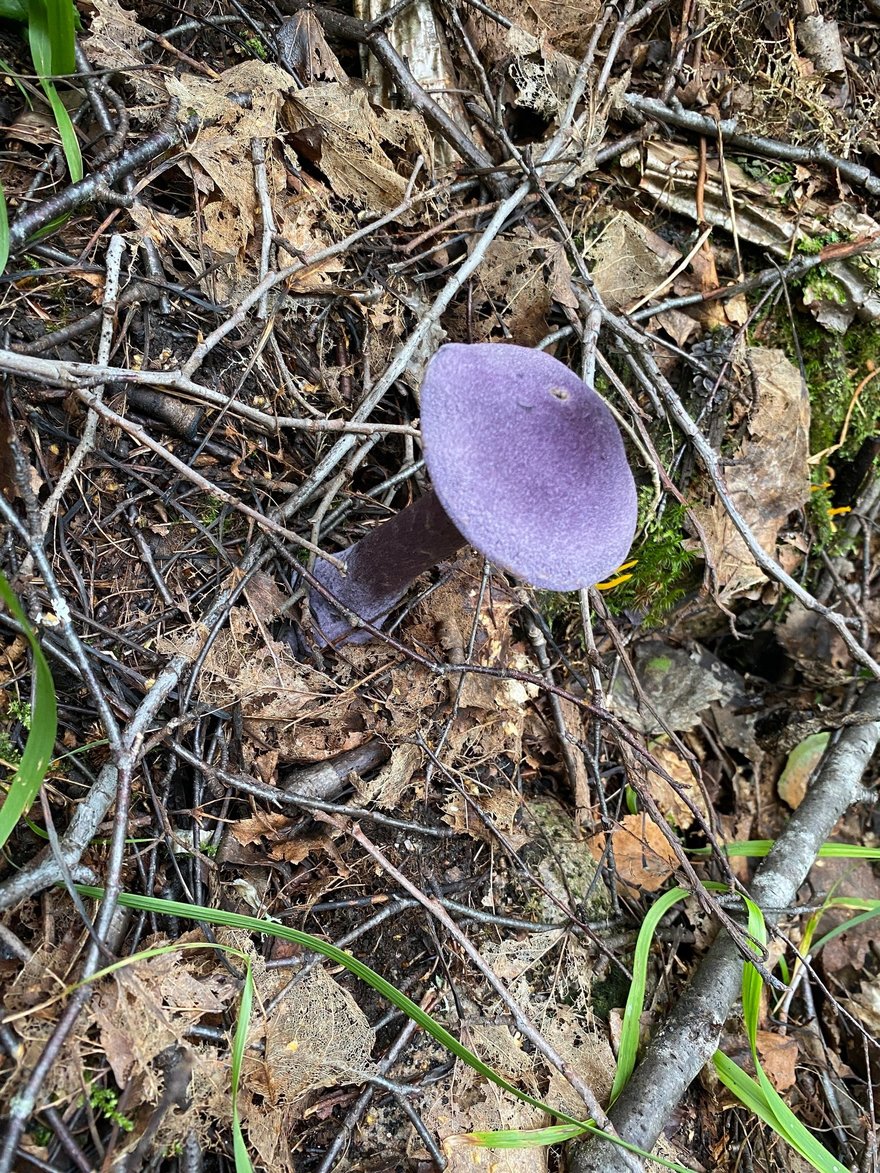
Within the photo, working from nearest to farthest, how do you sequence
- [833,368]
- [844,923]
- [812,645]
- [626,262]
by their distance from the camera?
[844,923] < [626,262] < [833,368] < [812,645]

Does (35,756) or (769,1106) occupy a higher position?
(35,756)

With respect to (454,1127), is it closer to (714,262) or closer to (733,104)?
(714,262)

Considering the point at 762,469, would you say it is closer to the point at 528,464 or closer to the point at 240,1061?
the point at 528,464

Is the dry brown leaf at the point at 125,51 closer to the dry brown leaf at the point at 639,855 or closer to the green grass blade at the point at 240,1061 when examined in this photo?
the green grass blade at the point at 240,1061

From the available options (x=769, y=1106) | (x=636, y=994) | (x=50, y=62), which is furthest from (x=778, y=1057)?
(x=50, y=62)

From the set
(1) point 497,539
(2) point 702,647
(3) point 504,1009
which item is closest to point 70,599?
(1) point 497,539

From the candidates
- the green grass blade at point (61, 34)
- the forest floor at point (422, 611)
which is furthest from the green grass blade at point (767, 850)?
the green grass blade at point (61, 34)
